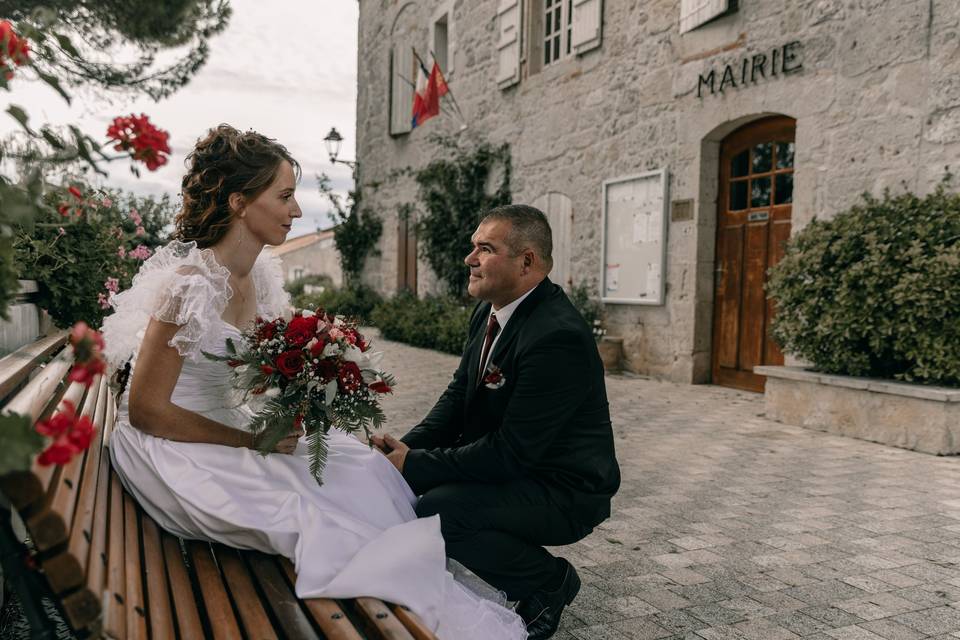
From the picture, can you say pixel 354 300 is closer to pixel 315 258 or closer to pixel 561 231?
pixel 561 231

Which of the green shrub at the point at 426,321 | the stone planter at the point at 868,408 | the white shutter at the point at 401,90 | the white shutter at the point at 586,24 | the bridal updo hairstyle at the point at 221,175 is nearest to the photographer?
the bridal updo hairstyle at the point at 221,175

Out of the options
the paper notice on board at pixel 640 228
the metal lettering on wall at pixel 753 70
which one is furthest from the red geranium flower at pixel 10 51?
the paper notice on board at pixel 640 228

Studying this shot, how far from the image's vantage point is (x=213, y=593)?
70.7 inches

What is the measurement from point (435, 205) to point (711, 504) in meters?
9.95

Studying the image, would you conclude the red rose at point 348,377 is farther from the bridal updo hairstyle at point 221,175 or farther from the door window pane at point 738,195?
the door window pane at point 738,195

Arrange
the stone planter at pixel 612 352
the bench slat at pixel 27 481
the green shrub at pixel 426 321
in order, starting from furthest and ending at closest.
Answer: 1. the green shrub at pixel 426 321
2. the stone planter at pixel 612 352
3. the bench slat at pixel 27 481

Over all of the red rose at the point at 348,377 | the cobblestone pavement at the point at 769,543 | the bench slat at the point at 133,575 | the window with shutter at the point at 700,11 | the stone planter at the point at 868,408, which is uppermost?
the window with shutter at the point at 700,11

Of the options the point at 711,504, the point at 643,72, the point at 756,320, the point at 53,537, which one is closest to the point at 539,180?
the point at 643,72

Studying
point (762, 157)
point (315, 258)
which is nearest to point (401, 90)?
point (762, 157)

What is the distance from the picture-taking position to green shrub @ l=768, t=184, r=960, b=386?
5.31 meters

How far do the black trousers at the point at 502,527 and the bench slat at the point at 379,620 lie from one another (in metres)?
0.68

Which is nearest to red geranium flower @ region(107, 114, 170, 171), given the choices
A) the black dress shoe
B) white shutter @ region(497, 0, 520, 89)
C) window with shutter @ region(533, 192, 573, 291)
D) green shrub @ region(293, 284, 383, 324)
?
the black dress shoe

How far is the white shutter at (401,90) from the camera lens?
1583cm

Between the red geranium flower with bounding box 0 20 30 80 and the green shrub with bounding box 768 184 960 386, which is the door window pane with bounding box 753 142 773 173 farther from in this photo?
the red geranium flower with bounding box 0 20 30 80
